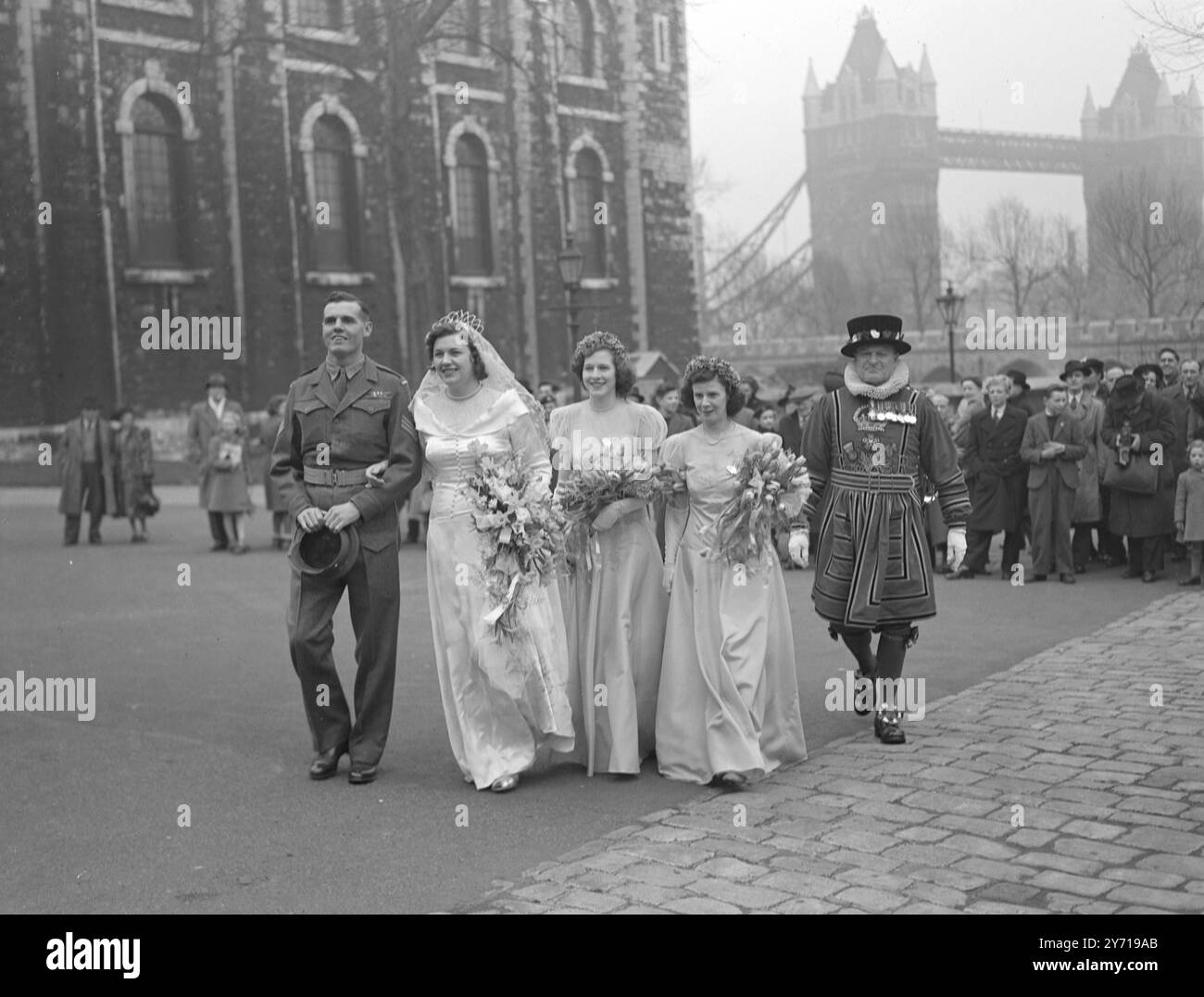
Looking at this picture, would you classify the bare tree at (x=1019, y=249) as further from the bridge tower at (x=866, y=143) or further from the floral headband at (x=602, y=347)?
the floral headband at (x=602, y=347)

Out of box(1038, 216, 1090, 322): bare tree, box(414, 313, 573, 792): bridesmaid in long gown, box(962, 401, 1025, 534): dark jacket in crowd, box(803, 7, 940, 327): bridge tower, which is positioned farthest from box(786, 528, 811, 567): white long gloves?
box(803, 7, 940, 327): bridge tower

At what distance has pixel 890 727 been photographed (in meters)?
7.17

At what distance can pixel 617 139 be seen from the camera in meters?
37.5

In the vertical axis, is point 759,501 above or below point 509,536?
above

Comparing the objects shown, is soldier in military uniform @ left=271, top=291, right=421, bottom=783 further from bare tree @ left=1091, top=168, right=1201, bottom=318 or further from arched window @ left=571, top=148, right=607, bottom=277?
arched window @ left=571, top=148, right=607, bottom=277

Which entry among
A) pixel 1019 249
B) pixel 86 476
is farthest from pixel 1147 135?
pixel 86 476

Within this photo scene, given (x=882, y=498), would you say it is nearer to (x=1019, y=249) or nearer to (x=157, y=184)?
(x=157, y=184)

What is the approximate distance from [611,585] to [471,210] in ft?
95.4

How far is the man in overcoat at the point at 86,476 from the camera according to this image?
58.9ft

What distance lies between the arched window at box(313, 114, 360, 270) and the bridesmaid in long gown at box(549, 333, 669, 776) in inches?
1015

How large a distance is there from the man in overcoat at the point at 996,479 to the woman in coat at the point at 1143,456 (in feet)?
2.63
